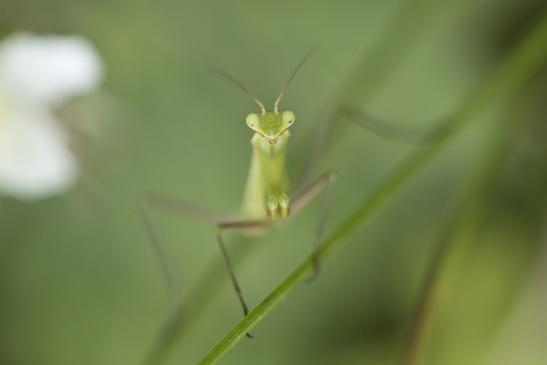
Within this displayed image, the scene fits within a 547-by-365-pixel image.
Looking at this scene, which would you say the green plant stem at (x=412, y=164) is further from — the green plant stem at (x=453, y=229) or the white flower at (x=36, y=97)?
the white flower at (x=36, y=97)

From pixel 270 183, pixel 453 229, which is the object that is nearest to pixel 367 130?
pixel 453 229

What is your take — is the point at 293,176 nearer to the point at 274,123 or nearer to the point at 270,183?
the point at 270,183

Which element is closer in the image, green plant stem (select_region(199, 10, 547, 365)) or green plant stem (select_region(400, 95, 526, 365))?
green plant stem (select_region(199, 10, 547, 365))

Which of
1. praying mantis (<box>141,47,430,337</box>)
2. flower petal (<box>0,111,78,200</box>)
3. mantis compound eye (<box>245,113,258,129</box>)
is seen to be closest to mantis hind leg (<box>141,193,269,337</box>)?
praying mantis (<box>141,47,430,337</box>)

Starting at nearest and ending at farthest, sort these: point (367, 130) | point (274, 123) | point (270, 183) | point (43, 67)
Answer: point (274, 123)
point (270, 183)
point (43, 67)
point (367, 130)

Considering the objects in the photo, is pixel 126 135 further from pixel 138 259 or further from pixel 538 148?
pixel 538 148

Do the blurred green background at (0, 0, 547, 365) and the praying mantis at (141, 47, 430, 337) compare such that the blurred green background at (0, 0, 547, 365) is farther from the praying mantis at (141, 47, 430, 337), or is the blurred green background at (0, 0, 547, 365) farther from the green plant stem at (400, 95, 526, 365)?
the praying mantis at (141, 47, 430, 337)

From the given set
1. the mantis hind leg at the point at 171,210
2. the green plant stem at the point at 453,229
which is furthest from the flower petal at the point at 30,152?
the green plant stem at the point at 453,229

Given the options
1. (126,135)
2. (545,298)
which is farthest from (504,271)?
(126,135)
